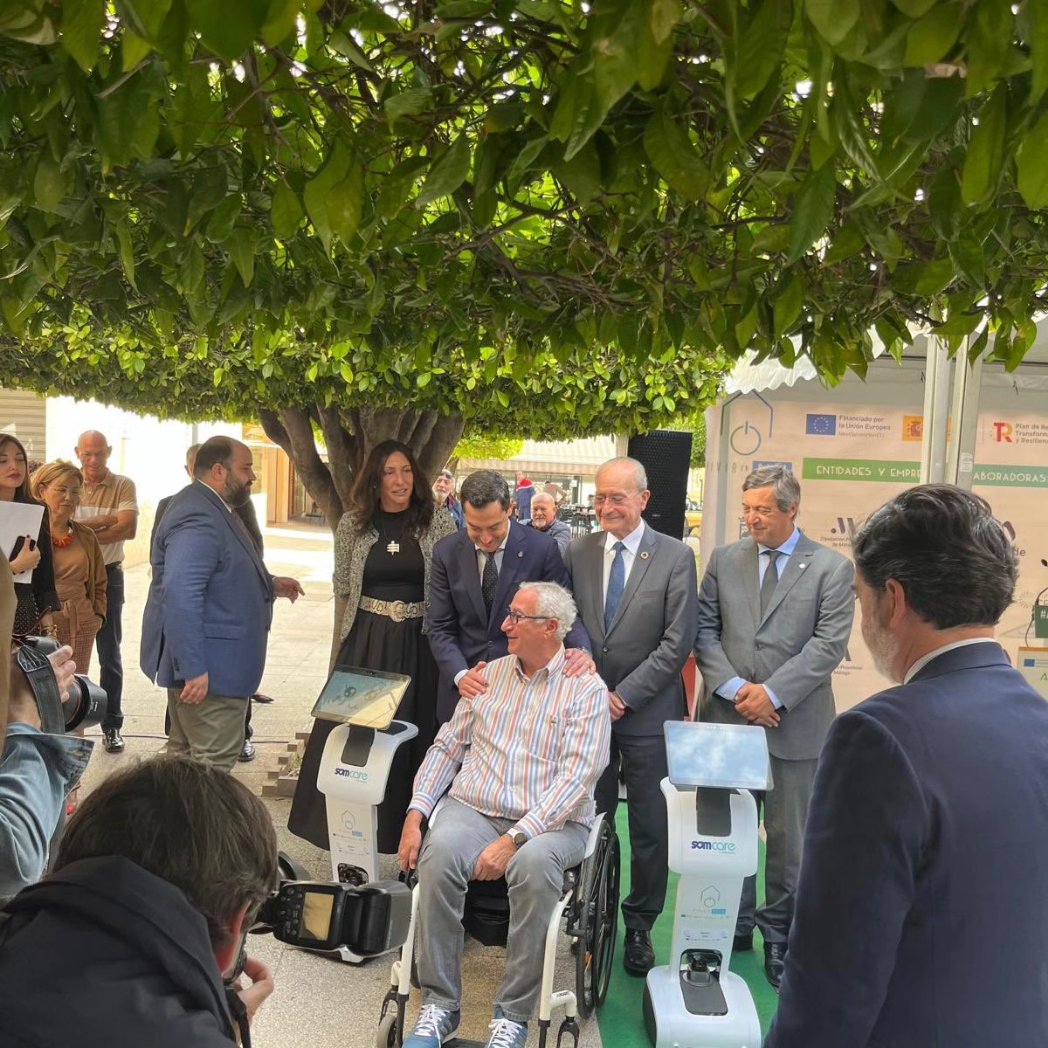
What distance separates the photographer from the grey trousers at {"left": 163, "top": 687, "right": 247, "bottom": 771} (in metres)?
5.11

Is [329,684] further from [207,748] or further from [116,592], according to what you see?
[116,592]

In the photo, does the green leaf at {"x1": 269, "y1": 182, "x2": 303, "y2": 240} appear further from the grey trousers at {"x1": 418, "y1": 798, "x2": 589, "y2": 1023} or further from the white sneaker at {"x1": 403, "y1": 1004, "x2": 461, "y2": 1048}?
the white sneaker at {"x1": 403, "y1": 1004, "x2": 461, "y2": 1048}

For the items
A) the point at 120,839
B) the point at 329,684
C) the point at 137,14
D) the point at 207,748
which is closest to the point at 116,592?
the point at 207,748

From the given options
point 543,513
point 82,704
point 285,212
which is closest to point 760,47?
point 285,212

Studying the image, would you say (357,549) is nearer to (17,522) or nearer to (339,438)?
(17,522)

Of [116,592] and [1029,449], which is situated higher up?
[1029,449]

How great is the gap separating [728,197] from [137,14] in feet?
4.29

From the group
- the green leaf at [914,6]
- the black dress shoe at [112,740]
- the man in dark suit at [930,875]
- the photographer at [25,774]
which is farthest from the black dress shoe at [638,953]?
the black dress shoe at [112,740]

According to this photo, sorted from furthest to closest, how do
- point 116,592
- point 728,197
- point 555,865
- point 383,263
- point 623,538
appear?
point 116,592 → point 623,538 → point 555,865 → point 383,263 → point 728,197

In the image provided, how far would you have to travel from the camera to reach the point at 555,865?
11.8 feet

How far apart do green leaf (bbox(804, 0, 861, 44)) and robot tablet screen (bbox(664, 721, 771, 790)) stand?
3113 millimetres

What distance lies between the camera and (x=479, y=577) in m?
4.77

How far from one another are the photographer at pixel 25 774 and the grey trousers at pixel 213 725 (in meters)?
3.47

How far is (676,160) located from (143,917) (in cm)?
113
